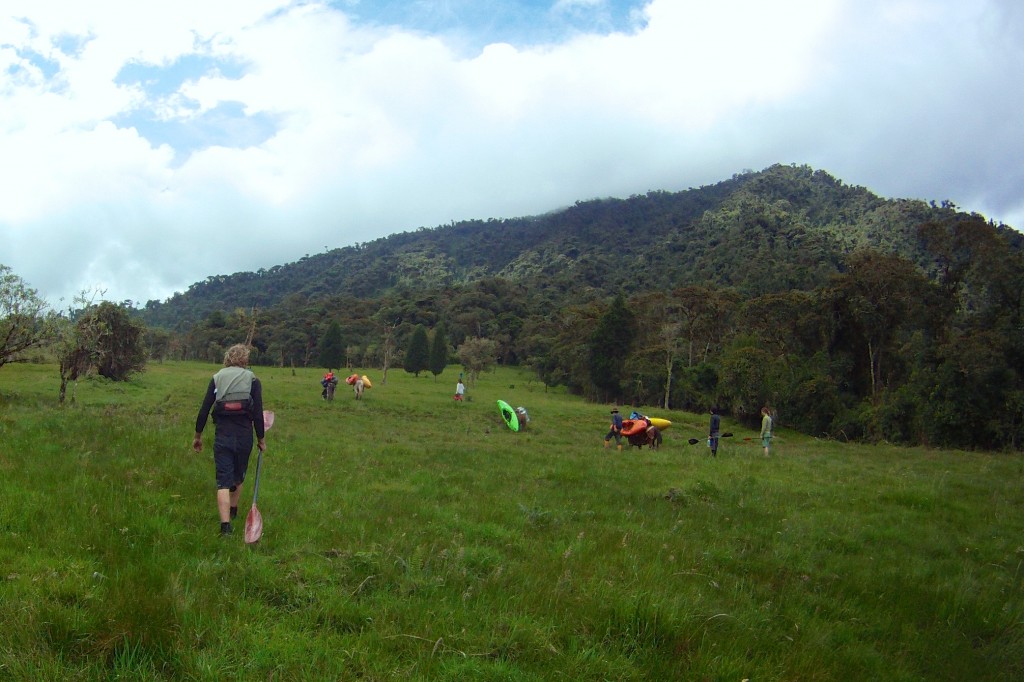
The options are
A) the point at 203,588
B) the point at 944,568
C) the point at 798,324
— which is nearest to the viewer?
the point at 203,588

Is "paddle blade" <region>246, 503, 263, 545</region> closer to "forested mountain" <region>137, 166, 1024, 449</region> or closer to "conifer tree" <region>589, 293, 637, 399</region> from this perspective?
"forested mountain" <region>137, 166, 1024, 449</region>

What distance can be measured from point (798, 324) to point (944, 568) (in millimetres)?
44530

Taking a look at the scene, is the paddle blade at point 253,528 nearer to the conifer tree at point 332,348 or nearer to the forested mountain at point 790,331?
the forested mountain at point 790,331

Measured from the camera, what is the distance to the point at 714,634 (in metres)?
4.63

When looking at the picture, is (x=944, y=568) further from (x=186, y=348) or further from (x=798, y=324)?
(x=186, y=348)

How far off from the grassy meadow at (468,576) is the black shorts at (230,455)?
553mm

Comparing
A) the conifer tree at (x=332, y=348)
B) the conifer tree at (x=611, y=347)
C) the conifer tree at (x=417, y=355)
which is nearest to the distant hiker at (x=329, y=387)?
the conifer tree at (x=417, y=355)

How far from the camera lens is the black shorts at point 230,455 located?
6492 millimetres

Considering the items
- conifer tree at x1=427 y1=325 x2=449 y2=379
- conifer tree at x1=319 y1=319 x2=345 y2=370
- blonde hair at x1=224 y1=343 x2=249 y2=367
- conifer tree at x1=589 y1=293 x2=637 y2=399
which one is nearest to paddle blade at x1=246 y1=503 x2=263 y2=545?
blonde hair at x1=224 y1=343 x2=249 y2=367

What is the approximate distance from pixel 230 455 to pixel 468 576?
322 centimetres

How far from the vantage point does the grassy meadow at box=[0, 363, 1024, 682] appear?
380 cm

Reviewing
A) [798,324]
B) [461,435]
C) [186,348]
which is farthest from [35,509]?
→ [186,348]

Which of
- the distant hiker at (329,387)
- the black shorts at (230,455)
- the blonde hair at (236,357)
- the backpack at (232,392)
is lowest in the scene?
the distant hiker at (329,387)

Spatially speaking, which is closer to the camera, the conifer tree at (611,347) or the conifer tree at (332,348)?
the conifer tree at (611,347)
